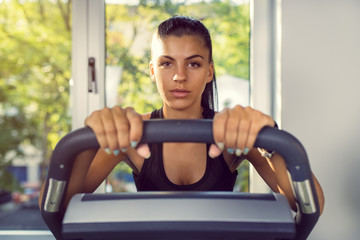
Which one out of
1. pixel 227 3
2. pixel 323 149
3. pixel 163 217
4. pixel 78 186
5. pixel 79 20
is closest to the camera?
pixel 163 217

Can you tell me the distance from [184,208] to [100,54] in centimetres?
118

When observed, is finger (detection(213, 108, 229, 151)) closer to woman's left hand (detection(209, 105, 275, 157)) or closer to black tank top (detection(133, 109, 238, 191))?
woman's left hand (detection(209, 105, 275, 157))

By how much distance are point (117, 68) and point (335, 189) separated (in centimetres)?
111

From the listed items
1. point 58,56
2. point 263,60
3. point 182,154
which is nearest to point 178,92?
point 182,154

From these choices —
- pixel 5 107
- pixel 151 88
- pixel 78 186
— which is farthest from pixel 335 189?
pixel 5 107

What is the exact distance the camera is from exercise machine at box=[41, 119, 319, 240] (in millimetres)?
539

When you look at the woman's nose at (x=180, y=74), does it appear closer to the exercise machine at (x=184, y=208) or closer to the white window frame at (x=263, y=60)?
the exercise machine at (x=184, y=208)

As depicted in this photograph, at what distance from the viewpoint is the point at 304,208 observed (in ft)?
1.97

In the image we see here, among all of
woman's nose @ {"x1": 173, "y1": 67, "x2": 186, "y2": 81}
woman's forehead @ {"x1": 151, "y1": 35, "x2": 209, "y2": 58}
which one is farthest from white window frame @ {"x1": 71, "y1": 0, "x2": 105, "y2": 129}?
woman's nose @ {"x1": 173, "y1": 67, "x2": 186, "y2": 81}

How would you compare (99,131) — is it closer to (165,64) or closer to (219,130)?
(219,130)

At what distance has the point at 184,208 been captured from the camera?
55 centimetres

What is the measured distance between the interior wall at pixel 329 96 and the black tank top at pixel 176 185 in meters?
0.48

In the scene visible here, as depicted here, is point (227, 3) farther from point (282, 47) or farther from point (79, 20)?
point (79, 20)

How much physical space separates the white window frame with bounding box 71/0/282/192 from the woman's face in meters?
0.55
